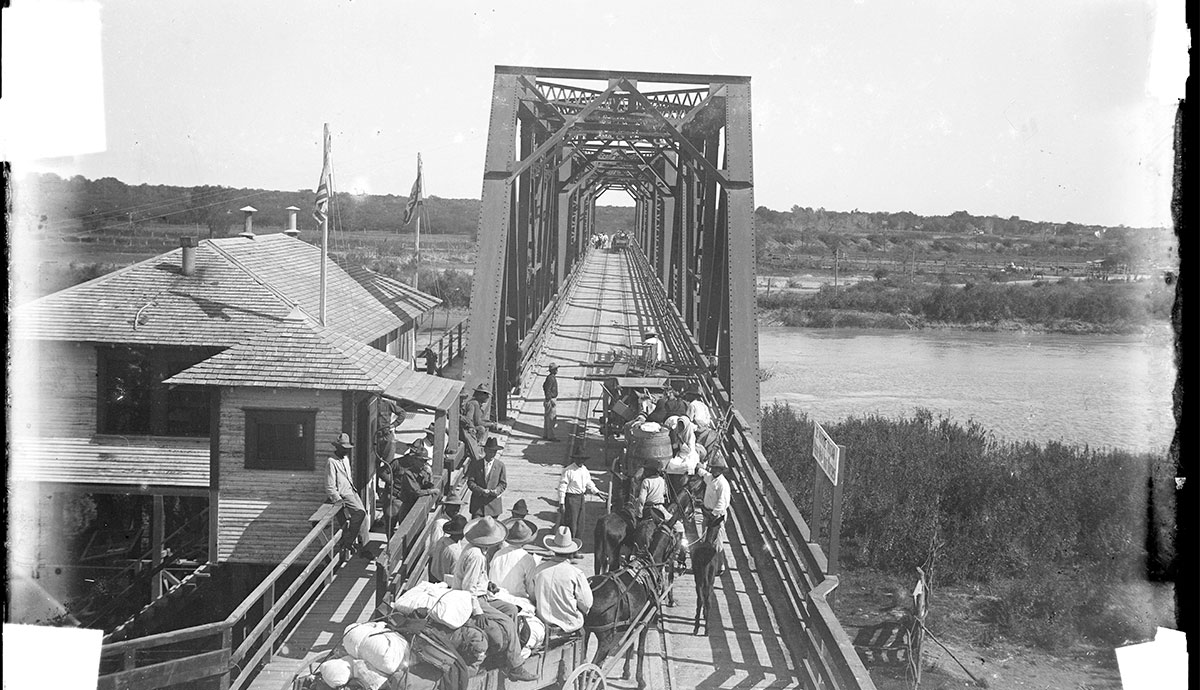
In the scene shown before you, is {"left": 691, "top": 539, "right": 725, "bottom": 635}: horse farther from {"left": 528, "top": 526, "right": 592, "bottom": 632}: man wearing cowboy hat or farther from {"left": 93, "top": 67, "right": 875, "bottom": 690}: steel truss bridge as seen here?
{"left": 528, "top": 526, "right": 592, "bottom": 632}: man wearing cowboy hat

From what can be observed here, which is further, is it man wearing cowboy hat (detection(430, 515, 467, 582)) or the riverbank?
the riverbank

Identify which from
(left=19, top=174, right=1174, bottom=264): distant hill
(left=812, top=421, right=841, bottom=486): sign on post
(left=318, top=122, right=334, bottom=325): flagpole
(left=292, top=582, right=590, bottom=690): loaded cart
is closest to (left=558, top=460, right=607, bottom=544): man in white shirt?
(left=812, top=421, right=841, bottom=486): sign on post

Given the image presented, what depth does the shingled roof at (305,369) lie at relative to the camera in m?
12.6

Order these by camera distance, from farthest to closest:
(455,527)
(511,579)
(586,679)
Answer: (455,527) < (511,579) < (586,679)

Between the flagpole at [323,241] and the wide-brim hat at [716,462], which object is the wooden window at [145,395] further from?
the wide-brim hat at [716,462]

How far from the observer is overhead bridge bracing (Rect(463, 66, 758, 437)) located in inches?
606

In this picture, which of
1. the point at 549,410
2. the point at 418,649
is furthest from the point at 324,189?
the point at 418,649

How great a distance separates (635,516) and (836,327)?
5712 centimetres

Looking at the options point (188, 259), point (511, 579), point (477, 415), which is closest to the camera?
point (511, 579)

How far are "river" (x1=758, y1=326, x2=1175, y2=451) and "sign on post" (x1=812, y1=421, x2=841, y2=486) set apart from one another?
23388 millimetres

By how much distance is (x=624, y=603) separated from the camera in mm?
7797

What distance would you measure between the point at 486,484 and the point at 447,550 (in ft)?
13.8

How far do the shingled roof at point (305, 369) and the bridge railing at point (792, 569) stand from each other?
13.2ft

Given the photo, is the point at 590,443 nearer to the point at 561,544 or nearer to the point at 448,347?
the point at 561,544
